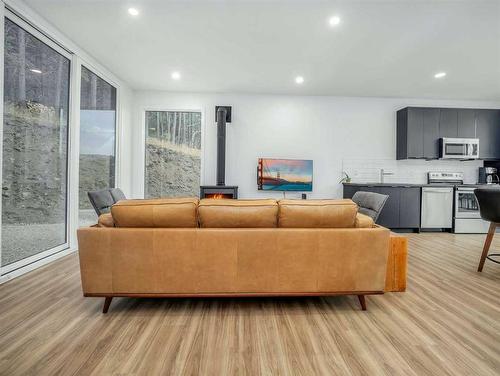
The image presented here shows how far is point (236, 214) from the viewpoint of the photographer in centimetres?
178

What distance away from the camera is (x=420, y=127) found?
16.5 feet

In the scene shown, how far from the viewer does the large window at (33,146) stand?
8.28 feet

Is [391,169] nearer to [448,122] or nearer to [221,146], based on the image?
[448,122]

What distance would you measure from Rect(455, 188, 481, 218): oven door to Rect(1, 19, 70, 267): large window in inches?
245

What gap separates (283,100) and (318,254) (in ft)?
13.6

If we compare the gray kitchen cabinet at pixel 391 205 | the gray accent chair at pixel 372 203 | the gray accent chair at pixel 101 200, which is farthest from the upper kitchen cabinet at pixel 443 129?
the gray accent chair at pixel 101 200

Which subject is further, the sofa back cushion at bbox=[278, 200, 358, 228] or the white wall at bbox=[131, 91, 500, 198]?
the white wall at bbox=[131, 91, 500, 198]

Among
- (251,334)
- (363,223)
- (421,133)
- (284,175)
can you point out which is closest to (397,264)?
(363,223)

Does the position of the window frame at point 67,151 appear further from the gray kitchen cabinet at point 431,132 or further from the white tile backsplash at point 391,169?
the gray kitchen cabinet at point 431,132

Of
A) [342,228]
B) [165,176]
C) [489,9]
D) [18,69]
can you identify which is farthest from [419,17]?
[165,176]

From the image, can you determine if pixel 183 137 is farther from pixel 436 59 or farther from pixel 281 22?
pixel 436 59

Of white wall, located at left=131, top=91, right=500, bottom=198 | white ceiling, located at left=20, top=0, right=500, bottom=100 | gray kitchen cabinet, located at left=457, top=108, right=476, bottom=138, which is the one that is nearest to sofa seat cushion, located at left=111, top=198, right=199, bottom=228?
white ceiling, located at left=20, top=0, right=500, bottom=100

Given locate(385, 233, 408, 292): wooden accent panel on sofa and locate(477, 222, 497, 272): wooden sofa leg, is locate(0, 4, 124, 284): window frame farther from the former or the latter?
locate(477, 222, 497, 272): wooden sofa leg

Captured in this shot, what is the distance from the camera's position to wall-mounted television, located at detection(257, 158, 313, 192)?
520 cm
